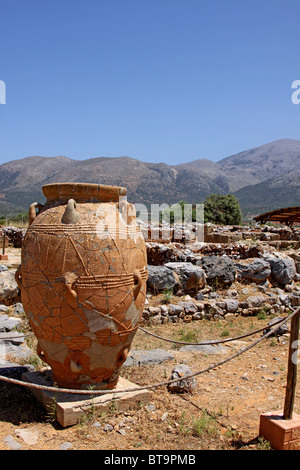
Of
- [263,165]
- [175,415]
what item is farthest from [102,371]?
[263,165]

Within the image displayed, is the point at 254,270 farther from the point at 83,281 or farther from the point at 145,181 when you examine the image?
the point at 145,181

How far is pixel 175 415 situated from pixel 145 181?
8693cm

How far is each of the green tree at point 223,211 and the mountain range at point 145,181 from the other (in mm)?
27560

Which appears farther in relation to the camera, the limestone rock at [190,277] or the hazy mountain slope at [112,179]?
the hazy mountain slope at [112,179]

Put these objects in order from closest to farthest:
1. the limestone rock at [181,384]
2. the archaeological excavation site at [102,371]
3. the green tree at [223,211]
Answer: the archaeological excavation site at [102,371] → the limestone rock at [181,384] → the green tree at [223,211]

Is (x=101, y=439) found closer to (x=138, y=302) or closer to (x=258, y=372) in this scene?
(x=138, y=302)

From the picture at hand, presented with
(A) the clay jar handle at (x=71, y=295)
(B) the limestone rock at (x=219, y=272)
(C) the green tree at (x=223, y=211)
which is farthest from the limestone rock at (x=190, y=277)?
(C) the green tree at (x=223, y=211)

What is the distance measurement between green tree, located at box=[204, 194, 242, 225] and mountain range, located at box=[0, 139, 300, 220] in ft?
90.4

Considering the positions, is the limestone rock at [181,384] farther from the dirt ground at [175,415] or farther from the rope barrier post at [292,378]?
the rope barrier post at [292,378]

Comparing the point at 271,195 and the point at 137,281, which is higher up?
the point at 271,195

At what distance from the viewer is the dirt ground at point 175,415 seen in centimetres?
304

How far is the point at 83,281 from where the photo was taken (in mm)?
3211
